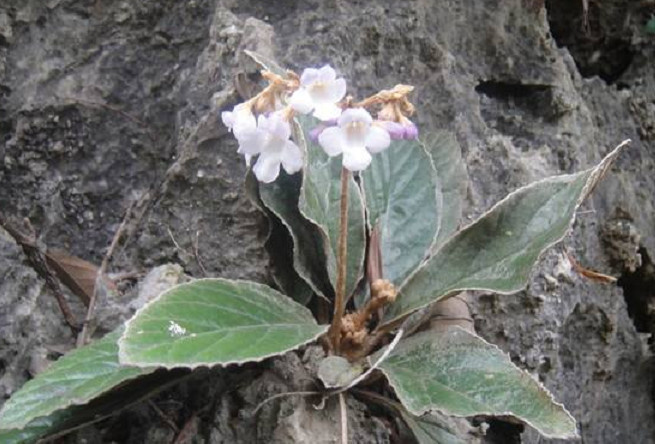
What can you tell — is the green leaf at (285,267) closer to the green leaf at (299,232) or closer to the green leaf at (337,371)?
the green leaf at (299,232)

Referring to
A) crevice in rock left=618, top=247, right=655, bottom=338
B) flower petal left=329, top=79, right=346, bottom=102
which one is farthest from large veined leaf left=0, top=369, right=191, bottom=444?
crevice in rock left=618, top=247, right=655, bottom=338

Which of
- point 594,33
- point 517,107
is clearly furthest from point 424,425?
point 594,33

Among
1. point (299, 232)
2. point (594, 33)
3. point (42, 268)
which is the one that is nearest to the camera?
point (299, 232)

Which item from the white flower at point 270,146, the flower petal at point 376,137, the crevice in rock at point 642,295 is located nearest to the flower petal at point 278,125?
the white flower at point 270,146

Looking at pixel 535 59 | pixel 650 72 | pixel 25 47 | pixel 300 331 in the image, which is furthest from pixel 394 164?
pixel 650 72

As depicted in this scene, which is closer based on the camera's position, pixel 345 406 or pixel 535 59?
pixel 345 406

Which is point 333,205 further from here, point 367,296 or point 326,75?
point 326,75

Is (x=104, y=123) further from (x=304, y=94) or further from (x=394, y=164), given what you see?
(x=304, y=94)
